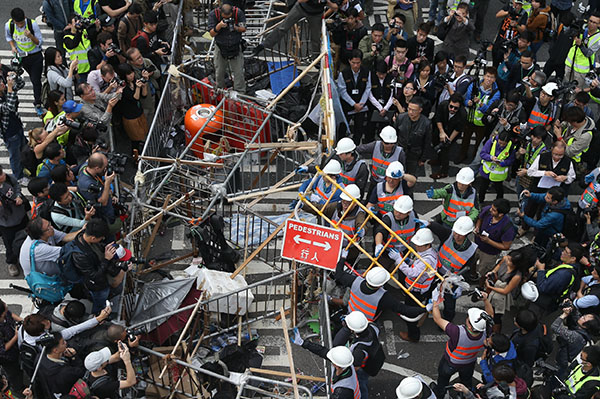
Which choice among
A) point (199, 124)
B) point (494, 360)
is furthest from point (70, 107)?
point (494, 360)

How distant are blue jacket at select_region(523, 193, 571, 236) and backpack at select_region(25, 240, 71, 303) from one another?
22.9ft

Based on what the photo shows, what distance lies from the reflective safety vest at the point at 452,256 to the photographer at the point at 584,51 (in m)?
5.24

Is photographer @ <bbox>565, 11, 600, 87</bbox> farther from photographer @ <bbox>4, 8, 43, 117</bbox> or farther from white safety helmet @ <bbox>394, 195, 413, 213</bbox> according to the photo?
photographer @ <bbox>4, 8, 43, 117</bbox>

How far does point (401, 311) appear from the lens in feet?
30.7

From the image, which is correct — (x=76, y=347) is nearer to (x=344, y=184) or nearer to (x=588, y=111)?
(x=344, y=184)

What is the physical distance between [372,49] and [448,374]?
22.2 feet

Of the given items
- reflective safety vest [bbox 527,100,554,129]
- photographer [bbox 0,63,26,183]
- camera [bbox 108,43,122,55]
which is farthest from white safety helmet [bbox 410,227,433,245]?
photographer [bbox 0,63,26,183]

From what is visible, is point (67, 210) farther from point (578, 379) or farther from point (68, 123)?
point (578, 379)

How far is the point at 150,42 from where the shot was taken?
526 inches

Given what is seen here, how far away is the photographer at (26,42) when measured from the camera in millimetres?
12945

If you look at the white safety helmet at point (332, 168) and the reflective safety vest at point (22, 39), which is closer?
the white safety helmet at point (332, 168)

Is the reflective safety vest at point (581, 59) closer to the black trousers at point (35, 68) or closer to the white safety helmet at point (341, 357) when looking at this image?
the white safety helmet at point (341, 357)

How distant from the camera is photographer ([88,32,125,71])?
12.5 metres

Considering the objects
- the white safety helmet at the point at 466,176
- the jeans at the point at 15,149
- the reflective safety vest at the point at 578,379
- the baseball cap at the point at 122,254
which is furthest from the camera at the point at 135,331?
the reflective safety vest at the point at 578,379
